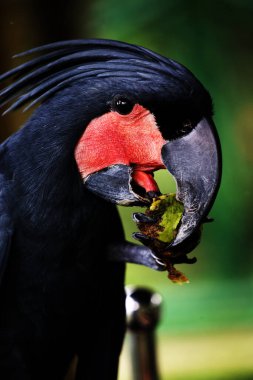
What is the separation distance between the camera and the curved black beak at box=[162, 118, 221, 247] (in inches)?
30.8

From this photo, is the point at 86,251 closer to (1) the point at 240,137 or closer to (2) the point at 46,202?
(2) the point at 46,202

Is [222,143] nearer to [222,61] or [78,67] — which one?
[222,61]

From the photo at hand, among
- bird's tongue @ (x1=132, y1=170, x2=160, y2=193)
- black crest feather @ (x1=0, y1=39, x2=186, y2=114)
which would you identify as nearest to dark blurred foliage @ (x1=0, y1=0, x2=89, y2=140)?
black crest feather @ (x1=0, y1=39, x2=186, y2=114)

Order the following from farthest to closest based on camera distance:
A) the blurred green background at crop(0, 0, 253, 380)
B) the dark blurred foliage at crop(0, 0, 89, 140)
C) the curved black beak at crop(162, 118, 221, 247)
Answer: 1. the blurred green background at crop(0, 0, 253, 380)
2. the dark blurred foliage at crop(0, 0, 89, 140)
3. the curved black beak at crop(162, 118, 221, 247)

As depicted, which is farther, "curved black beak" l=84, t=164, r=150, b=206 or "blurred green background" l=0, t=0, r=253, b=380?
"blurred green background" l=0, t=0, r=253, b=380

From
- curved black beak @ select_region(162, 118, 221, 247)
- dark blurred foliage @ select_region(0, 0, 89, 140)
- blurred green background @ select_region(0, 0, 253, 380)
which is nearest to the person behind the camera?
curved black beak @ select_region(162, 118, 221, 247)

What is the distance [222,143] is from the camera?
2273 mm

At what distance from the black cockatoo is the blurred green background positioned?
1.14 m

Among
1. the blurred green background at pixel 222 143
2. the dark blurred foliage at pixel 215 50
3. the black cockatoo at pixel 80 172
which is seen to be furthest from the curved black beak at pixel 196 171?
the dark blurred foliage at pixel 215 50

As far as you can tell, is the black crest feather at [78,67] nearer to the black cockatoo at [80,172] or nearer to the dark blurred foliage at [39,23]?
the black cockatoo at [80,172]

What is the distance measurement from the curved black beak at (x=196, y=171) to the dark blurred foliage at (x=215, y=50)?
4.47 feet

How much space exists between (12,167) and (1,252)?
0.37 feet

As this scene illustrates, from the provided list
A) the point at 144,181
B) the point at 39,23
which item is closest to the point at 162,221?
the point at 144,181

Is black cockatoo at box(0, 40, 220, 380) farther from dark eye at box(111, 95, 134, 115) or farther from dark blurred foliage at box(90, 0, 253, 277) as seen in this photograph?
dark blurred foliage at box(90, 0, 253, 277)
